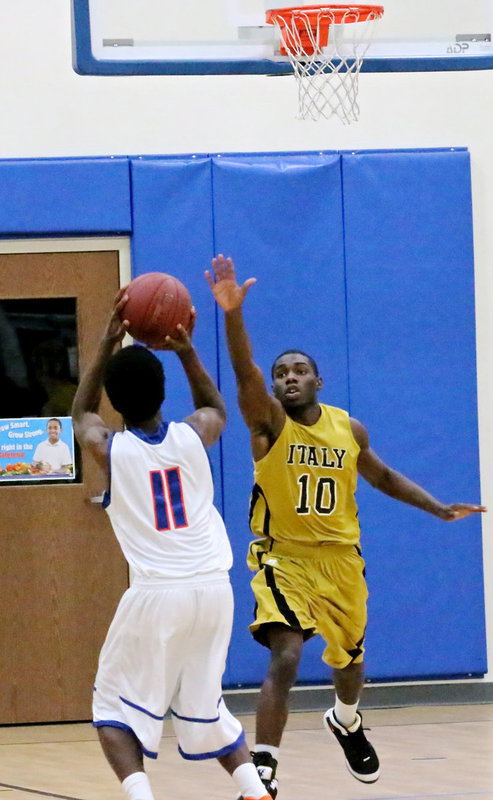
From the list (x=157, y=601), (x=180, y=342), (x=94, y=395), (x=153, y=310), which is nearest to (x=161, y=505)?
(x=157, y=601)

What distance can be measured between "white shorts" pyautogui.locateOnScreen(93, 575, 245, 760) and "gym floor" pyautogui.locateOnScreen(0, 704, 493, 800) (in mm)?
1451

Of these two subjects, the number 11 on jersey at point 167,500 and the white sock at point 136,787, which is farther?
the number 11 on jersey at point 167,500

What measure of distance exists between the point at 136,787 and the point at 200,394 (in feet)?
4.16

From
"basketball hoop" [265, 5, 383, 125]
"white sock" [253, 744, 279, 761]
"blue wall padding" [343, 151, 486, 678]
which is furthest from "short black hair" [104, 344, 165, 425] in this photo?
"blue wall padding" [343, 151, 486, 678]

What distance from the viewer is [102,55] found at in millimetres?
5590

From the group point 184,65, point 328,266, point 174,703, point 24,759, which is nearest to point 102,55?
point 184,65

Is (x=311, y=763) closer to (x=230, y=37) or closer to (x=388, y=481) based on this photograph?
(x=388, y=481)

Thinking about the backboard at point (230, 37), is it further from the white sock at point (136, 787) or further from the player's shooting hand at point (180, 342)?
the white sock at point (136, 787)

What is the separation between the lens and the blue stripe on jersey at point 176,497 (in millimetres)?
4156

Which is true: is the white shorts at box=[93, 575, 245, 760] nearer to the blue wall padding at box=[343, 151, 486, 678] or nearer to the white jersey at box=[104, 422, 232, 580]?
the white jersey at box=[104, 422, 232, 580]

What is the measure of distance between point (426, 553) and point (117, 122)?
9.66ft

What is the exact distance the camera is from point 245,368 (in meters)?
4.93

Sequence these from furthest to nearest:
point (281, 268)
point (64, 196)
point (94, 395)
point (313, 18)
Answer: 1. point (281, 268)
2. point (64, 196)
3. point (313, 18)
4. point (94, 395)

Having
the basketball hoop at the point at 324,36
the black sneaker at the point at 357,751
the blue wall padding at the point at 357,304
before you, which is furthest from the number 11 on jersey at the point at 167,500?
the blue wall padding at the point at 357,304
